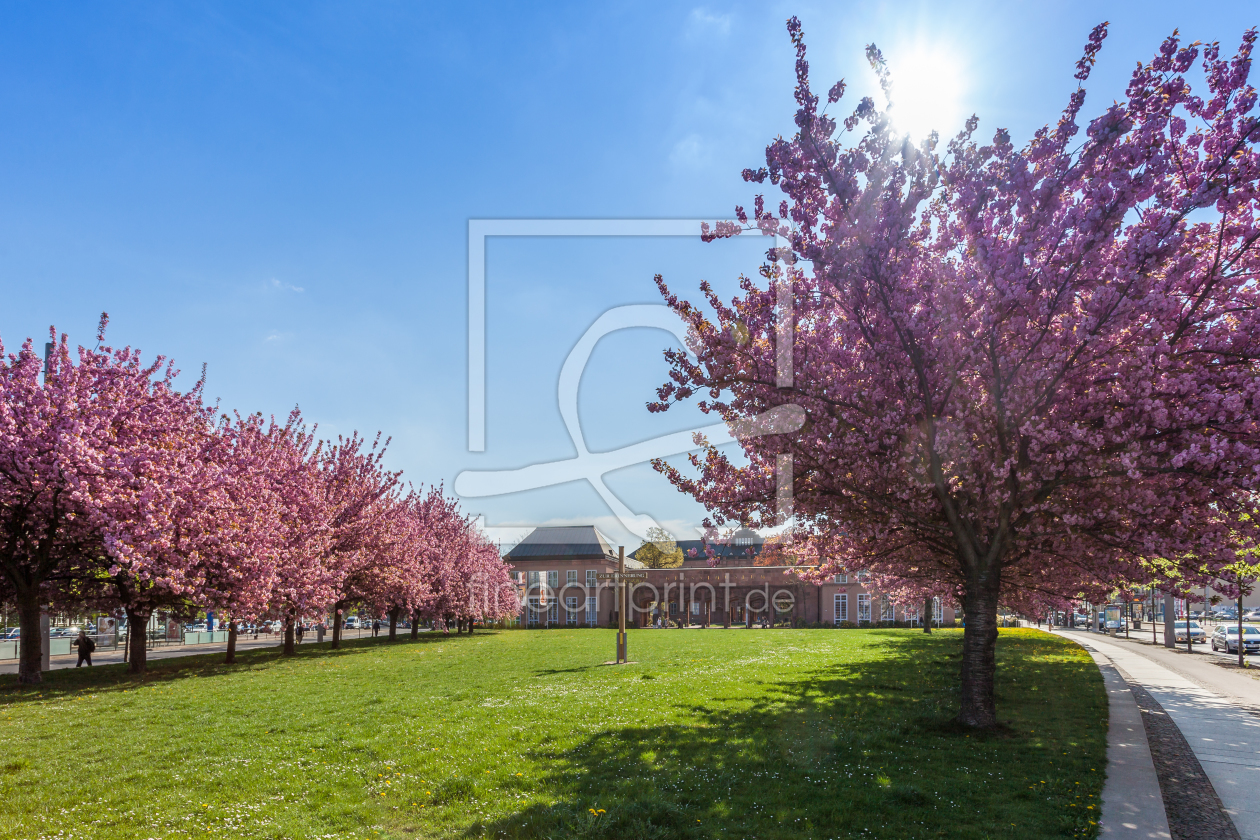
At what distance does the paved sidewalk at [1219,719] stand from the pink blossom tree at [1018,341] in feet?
9.65

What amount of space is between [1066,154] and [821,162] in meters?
3.53

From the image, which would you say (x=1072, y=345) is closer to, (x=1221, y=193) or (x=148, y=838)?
(x=1221, y=193)

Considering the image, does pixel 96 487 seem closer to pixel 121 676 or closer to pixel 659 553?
pixel 121 676

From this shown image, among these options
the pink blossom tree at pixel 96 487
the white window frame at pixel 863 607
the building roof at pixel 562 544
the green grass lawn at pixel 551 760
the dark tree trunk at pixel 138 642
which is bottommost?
the white window frame at pixel 863 607

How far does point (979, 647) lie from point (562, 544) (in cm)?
9197

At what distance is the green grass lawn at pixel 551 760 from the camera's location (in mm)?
7559

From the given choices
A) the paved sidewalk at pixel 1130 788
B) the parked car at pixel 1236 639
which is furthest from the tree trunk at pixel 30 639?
the parked car at pixel 1236 639

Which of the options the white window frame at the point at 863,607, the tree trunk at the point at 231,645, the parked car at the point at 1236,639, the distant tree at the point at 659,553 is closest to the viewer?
the tree trunk at the point at 231,645

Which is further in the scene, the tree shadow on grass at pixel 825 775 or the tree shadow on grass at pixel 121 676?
the tree shadow on grass at pixel 121 676

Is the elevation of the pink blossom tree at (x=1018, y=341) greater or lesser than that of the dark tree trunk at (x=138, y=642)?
greater

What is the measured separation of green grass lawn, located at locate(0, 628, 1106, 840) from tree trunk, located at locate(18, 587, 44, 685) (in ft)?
5.37

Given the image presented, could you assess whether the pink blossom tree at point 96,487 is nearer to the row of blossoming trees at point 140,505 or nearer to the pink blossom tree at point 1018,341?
the row of blossoming trees at point 140,505

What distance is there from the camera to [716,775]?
30.4 feet

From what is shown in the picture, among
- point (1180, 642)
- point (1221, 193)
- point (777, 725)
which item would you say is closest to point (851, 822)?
point (777, 725)
